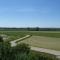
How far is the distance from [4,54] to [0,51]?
2.48ft

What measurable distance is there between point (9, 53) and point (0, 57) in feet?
2.18

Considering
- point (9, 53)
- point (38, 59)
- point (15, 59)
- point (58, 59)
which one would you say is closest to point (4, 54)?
point (9, 53)

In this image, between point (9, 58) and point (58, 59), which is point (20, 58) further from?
point (58, 59)

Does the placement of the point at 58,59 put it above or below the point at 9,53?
below

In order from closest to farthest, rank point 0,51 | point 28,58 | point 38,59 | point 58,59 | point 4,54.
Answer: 1. point 38,59
2. point 28,58
3. point 4,54
4. point 0,51
5. point 58,59

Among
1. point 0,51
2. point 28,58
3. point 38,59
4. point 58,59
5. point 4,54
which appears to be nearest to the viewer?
point 38,59

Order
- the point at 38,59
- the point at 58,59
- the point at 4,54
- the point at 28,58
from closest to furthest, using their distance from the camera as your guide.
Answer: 1. the point at 38,59
2. the point at 28,58
3. the point at 4,54
4. the point at 58,59

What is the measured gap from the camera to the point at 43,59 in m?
9.40

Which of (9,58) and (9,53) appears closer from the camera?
(9,58)

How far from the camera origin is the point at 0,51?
455 inches

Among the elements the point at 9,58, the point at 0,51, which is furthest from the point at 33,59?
the point at 0,51

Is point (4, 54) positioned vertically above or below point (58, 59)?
above

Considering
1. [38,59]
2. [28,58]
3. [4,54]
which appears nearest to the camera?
[38,59]

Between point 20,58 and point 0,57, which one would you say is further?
point 0,57
